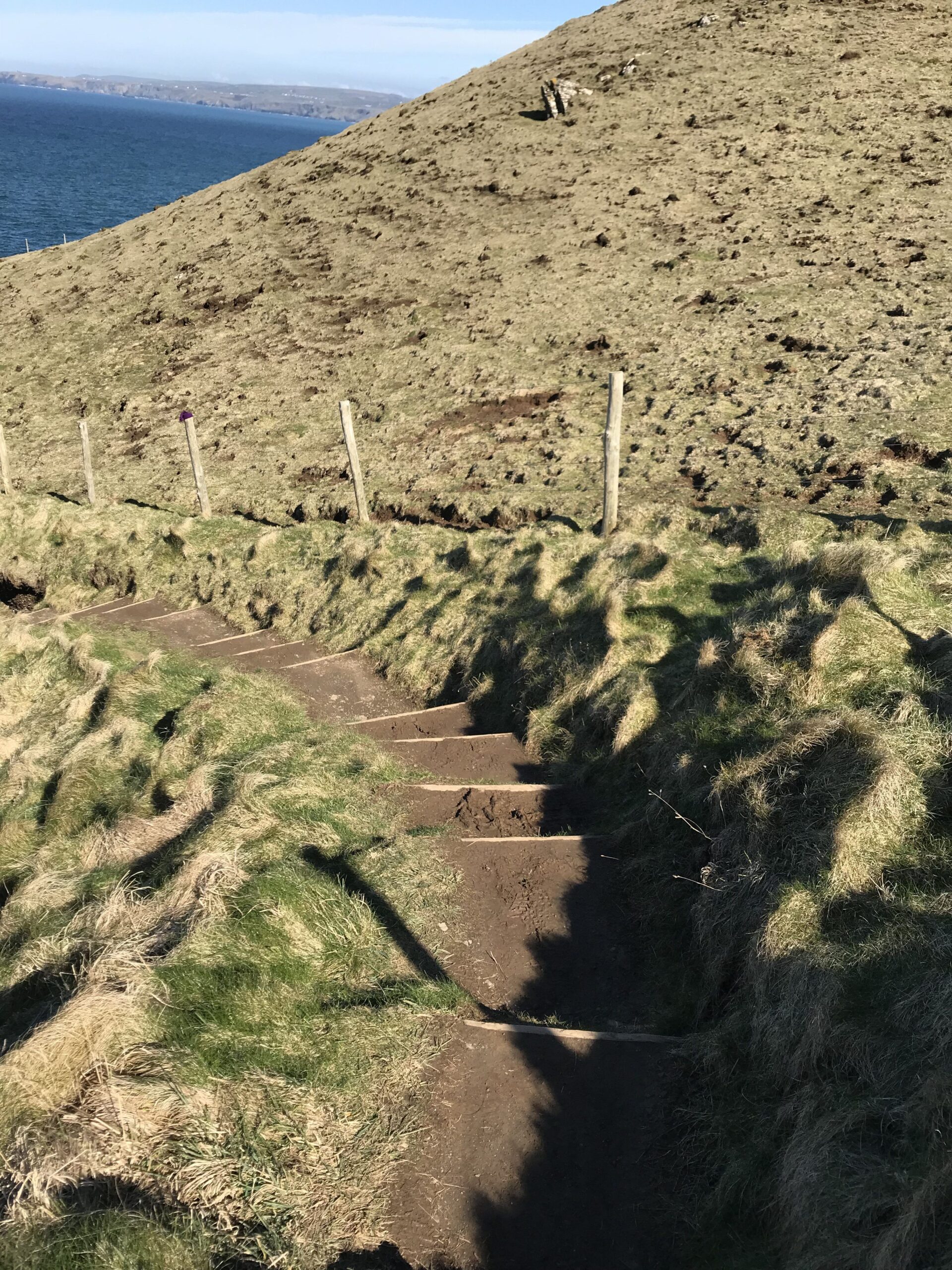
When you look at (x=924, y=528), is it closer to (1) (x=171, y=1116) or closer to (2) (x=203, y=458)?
(1) (x=171, y=1116)

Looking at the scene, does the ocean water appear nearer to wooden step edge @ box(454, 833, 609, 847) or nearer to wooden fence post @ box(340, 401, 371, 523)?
wooden fence post @ box(340, 401, 371, 523)

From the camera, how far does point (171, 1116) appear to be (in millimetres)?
6031

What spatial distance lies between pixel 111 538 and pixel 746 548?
16319 millimetres

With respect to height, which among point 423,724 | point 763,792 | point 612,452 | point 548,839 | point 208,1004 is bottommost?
point 423,724

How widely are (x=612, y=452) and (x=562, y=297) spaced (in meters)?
16.4

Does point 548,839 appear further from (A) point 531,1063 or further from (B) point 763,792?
(A) point 531,1063

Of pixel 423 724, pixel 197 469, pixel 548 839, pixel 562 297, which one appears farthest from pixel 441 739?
pixel 562 297

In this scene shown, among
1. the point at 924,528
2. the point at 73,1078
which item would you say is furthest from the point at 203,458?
the point at 73,1078

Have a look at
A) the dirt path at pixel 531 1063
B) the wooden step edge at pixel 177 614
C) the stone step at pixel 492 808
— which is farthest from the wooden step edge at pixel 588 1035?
the wooden step edge at pixel 177 614

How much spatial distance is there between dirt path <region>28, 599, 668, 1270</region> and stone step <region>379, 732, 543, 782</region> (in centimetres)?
Answer: 3

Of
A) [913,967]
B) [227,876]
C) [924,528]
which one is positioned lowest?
[227,876]

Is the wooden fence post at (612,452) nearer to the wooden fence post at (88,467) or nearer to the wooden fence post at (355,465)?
the wooden fence post at (355,465)

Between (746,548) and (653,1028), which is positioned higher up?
(746,548)

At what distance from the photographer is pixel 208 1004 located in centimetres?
704
